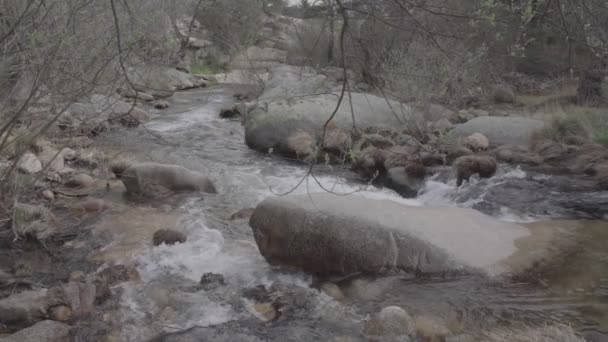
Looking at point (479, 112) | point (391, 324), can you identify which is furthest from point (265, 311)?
point (479, 112)

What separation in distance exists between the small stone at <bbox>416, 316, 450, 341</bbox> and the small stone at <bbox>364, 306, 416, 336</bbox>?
0.06 m

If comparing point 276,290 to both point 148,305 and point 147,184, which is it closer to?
point 148,305

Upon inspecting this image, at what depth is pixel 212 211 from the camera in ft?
20.5

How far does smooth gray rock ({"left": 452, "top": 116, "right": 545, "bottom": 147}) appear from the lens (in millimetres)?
8852

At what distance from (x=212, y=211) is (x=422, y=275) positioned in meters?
2.93

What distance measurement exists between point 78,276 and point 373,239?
2.58 metres

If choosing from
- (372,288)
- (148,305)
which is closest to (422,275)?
(372,288)

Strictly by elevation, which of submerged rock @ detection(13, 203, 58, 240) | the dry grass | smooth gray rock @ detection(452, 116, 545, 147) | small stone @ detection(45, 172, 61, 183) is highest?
the dry grass

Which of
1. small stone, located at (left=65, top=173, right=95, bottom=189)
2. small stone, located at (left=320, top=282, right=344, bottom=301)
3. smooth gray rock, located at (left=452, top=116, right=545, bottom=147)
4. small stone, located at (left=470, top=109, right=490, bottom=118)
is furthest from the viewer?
small stone, located at (left=470, top=109, right=490, bottom=118)

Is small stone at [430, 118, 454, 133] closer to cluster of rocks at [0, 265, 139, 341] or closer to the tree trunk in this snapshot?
the tree trunk

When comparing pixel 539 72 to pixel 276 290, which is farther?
pixel 539 72

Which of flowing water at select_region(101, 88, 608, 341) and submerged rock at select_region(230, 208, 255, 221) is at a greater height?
flowing water at select_region(101, 88, 608, 341)

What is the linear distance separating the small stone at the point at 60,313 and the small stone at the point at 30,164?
3.10 metres

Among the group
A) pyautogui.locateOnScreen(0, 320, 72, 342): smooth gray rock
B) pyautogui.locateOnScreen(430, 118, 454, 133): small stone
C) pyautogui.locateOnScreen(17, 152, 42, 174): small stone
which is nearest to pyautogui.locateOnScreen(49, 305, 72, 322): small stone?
pyautogui.locateOnScreen(0, 320, 72, 342): smooth gray rock
